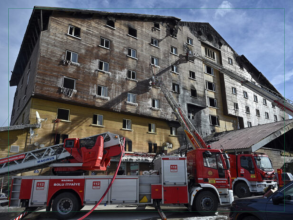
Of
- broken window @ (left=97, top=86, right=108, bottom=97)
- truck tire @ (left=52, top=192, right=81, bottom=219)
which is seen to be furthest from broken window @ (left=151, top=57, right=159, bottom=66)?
truck tire @ (left=52, top=192, right=81, bottom=219)

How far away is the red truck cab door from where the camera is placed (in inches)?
603

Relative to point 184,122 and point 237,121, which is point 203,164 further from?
point 237,121

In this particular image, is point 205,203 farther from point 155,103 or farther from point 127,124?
point 155,103

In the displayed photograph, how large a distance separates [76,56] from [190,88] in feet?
52.7

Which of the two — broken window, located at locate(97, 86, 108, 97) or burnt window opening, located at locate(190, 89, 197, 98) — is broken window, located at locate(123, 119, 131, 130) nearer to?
broken window, located at locate(97, 86, 108, 97)

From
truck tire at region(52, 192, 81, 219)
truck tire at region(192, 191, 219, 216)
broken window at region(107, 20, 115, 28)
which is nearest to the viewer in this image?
truck tire at region(52, 192, 81, 219)

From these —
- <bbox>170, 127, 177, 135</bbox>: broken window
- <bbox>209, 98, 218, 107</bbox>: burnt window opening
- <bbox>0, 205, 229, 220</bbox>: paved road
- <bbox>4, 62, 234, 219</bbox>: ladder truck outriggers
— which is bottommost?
<bbox>0, 205, 229, 220</bbox>: paved road

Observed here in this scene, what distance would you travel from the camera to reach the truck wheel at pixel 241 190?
49.1 ft

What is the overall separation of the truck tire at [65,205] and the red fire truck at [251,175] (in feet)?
36.7

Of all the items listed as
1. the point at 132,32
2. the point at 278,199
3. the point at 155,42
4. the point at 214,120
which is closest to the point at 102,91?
the point at 132,32

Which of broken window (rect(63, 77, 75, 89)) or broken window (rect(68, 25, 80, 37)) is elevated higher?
broken window (rect(68, 25, 80, 37))

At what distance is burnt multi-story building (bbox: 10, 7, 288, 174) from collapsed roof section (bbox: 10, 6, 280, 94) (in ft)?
0.36

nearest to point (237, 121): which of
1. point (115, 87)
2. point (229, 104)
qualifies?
point (229, 104)

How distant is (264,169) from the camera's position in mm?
15375
